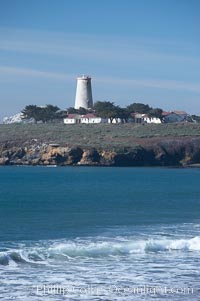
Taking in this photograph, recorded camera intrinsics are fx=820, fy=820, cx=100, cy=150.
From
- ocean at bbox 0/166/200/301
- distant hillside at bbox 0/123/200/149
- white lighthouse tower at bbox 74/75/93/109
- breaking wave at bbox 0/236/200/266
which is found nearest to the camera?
ocean at bbox 0/166/200/301


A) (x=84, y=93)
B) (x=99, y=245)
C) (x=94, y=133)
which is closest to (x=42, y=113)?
(x=84, y=93)

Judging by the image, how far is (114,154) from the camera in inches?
3450

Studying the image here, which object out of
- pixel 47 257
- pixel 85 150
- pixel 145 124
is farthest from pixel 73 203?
pixel 145 124

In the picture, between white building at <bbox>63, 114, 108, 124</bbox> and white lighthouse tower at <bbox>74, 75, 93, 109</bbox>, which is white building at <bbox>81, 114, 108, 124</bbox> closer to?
white building at <bbox>63, 114, 108, 124</bbox>

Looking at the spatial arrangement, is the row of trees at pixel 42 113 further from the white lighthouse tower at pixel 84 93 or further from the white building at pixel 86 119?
the white building at pixel 86 119

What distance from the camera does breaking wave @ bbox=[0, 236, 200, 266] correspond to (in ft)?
74.5

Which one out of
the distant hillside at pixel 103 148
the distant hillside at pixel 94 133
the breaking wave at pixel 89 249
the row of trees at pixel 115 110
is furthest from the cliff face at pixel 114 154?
the breaking wave at pixel 89 249

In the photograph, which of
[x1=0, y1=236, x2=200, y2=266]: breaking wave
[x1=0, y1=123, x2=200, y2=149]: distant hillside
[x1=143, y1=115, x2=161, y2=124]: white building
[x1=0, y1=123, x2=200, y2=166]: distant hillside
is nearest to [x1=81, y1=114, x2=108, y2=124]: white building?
[x1=0, y1=123, x2=200, y2=149]: distant hillside

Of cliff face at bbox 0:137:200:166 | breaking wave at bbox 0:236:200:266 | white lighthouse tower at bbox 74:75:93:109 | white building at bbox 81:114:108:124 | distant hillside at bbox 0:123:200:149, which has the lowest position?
breaking wave at bbox 0:236:200:266

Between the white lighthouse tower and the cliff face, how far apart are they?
30329 millimetres

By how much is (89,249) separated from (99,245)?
0.74 m

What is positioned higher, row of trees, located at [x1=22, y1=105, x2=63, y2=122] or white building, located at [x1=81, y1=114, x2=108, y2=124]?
row of trees, located at [x1=22, y1=105, x2=63, y2=122]

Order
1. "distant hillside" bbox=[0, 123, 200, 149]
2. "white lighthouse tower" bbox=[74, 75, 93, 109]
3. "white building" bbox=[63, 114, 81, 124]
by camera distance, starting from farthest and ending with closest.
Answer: "white lighthouse tower" bbox=[74, 75, 93, 109], "white building" bbox=[63, 114, 81, 124], "distant hillside" bbox=[0, 123, 200, 149]

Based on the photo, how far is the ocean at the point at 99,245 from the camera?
18.7 metres
